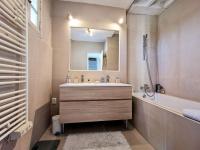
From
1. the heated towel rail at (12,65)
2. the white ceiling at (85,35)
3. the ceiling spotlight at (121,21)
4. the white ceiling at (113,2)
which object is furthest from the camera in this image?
the ceiling spotlight at (121,21)

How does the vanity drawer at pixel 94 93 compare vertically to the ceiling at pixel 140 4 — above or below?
below

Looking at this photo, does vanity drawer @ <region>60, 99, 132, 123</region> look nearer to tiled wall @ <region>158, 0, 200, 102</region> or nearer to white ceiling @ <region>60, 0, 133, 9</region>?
tiled wall @ <region>158, 0, 200, 102</region>

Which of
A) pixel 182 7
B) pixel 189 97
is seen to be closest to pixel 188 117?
pixel 189 97

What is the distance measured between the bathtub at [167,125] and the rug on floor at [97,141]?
1.23ft

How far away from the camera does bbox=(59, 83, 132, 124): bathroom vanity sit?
208 centimetres

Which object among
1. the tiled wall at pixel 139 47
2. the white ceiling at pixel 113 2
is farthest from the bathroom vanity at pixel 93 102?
the white ceiling at pixel 113 2

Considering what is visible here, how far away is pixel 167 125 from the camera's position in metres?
1.50

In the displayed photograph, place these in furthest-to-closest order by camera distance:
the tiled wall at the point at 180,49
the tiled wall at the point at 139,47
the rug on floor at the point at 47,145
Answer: the tiled wall at the point at 139,47 < the tiled wall at the point at 180,49 < the rug on floor at the point at 47,145

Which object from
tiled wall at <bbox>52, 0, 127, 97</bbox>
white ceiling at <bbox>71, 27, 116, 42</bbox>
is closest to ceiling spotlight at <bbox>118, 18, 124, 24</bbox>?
tiled wall at <bbox>52, 0, 127, 97</bbox>

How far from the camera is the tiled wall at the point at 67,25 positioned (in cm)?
262

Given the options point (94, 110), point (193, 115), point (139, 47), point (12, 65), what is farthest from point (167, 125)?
point (139, 47)

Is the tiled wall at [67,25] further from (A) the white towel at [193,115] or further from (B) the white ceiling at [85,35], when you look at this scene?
(A) the white towel at [193,115]

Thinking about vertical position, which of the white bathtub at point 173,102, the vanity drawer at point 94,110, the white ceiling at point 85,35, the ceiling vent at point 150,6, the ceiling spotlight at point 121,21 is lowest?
the vanity drawer at point 94,110

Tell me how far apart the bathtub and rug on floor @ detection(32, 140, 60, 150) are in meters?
1.29
